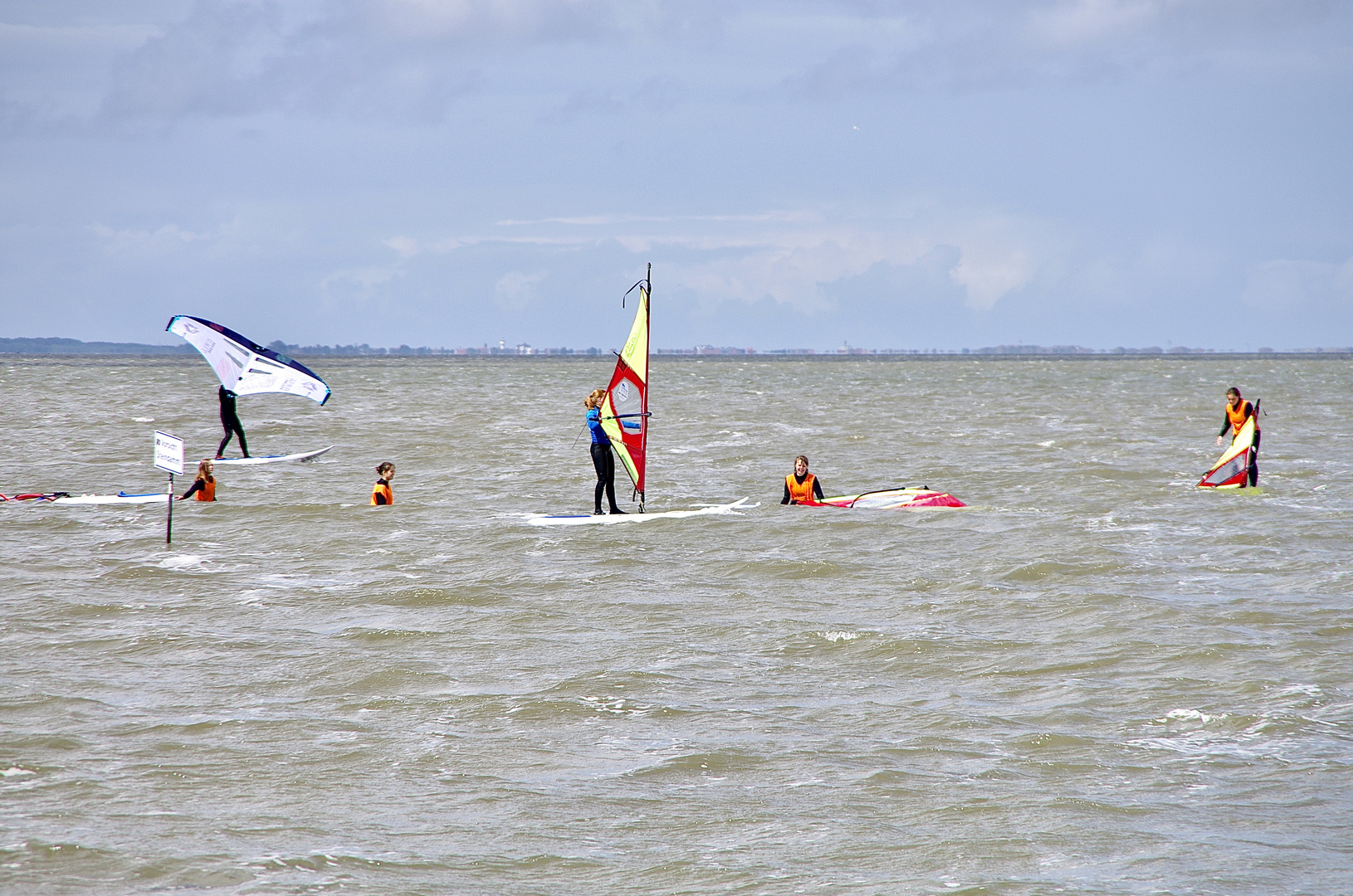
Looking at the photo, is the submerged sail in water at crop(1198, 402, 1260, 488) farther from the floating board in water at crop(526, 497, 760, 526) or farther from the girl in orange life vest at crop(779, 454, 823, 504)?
the floating board in water at crop(526, 497, 760, 526)

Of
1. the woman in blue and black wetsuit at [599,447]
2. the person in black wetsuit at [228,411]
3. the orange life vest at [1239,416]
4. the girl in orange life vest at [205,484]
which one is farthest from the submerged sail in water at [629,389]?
the orange life vest at [1239,416]

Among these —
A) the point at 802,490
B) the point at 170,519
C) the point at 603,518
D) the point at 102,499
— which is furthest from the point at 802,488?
the point at 102,499

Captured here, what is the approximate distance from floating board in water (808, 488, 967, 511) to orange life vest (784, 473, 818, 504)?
1.95 ft

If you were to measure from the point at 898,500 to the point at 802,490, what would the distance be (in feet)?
5.26

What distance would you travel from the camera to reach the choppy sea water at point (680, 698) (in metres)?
5.86

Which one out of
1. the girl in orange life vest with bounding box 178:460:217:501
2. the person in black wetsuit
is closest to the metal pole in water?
the girl in orange life vest with bounding box 178:460:217:501

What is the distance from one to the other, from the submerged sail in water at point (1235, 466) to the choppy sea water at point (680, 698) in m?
0.42

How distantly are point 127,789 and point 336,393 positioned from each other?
209 ft

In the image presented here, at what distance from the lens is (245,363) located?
1905 centimetres

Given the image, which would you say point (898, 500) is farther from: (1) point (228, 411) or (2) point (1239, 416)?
(1) point (228, 411)

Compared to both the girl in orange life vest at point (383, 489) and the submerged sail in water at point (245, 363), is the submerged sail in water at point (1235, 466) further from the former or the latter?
the submerged sail in water at point (245, 363)

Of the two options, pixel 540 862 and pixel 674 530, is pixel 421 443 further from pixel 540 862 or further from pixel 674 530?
pixel 540 862

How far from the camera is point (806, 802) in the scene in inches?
258

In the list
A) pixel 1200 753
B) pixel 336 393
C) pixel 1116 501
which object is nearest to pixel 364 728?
pixel 1200 753
